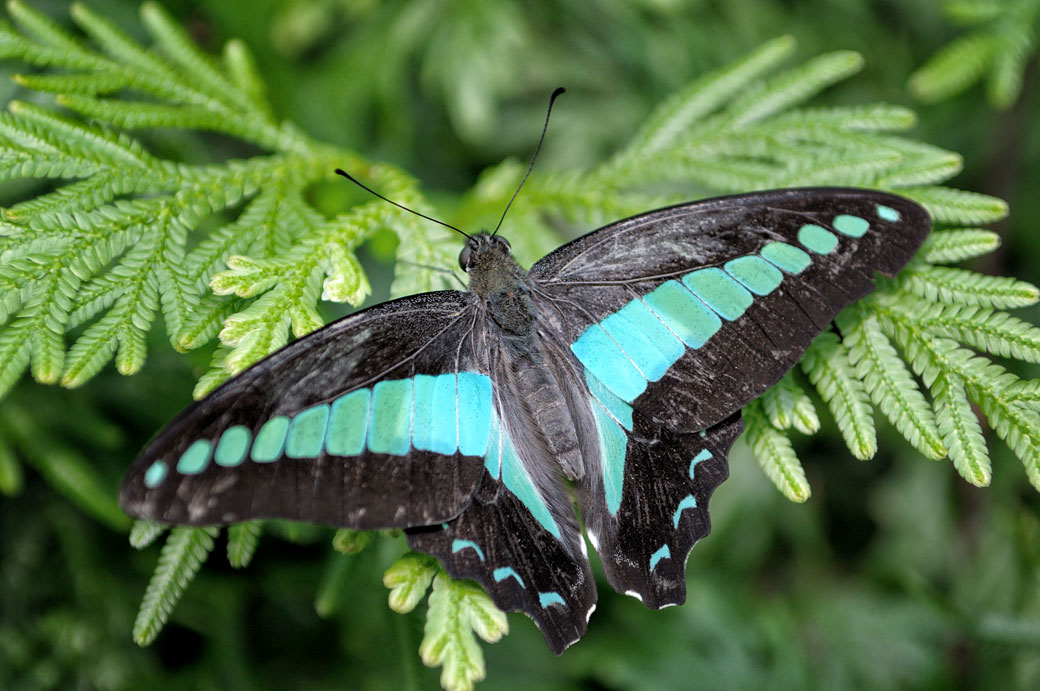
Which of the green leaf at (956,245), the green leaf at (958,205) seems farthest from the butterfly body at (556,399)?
the green leaf at (958,205)

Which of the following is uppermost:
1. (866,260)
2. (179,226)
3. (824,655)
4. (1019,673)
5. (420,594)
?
(866,260)

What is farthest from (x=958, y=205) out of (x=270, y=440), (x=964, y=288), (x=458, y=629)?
(x=270, y=440)

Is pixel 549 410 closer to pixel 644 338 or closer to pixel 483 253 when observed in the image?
pixel 644 338

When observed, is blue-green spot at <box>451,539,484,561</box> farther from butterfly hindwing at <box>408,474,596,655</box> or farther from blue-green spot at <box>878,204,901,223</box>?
blue-green spot at <box>878,204,901,223</box>

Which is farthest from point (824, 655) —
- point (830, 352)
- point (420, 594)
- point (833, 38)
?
point (833, 38)

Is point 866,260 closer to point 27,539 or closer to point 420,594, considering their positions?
point 420,594

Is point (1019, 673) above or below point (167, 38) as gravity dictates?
below

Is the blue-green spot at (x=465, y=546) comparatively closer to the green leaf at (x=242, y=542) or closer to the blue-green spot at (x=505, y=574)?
the blue-green spot at (x=505, y=574)
